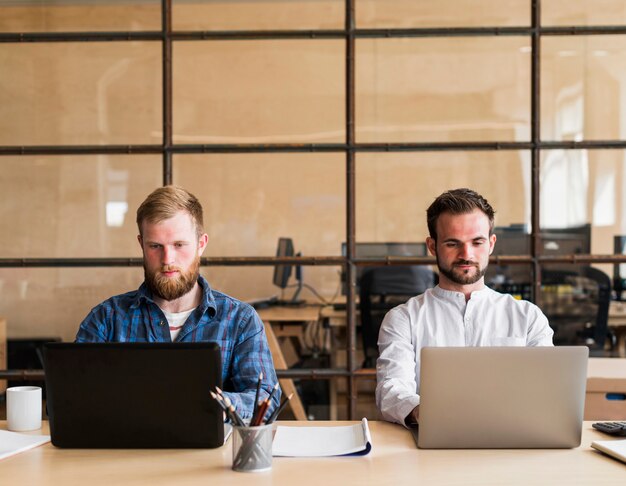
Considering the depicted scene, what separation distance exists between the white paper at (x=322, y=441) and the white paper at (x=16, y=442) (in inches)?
20.9

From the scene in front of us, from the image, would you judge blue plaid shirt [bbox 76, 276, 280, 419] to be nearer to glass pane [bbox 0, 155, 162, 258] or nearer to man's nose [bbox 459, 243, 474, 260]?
man's nose [bbox 459, 243, 474, 260]

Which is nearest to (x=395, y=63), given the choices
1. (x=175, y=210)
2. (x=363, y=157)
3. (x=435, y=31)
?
(x=435, y=31)

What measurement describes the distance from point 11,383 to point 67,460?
1.63 m

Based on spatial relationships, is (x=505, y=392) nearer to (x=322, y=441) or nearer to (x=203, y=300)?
(x=322, y=441)

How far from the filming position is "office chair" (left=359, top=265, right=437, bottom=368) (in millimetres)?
3096

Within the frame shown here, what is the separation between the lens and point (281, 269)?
3080 mm

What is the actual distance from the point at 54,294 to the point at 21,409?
4.15 ft

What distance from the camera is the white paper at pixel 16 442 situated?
169cm

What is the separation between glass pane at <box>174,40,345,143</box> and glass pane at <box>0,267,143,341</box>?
62cm

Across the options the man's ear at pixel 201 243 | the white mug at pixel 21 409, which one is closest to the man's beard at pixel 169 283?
the man's ear at pixel 201 243

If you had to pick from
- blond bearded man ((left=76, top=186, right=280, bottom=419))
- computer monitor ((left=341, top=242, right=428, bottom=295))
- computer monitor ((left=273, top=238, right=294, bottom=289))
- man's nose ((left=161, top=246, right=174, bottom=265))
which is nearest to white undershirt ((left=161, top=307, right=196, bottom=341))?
blond bearded man ((left=76, top=186, right=280, bottom=419))

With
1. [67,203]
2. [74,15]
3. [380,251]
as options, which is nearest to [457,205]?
[380,251]

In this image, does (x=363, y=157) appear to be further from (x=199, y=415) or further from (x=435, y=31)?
(x=199, y=415)

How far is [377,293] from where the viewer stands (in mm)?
3141
